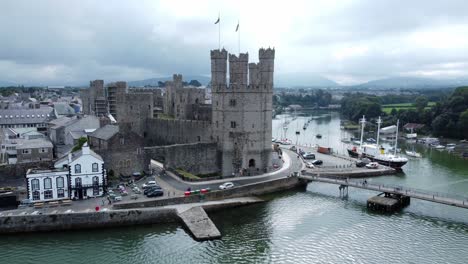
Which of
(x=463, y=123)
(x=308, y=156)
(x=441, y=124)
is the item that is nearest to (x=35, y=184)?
(x=308, y=156)

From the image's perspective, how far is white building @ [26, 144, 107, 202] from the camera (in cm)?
3378

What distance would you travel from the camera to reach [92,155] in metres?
36.1

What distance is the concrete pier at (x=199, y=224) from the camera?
98.2ft

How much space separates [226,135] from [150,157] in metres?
8.96

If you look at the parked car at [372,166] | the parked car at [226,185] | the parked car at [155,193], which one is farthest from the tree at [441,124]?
the parked car at [155,193]

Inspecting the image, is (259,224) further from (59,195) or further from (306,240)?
(59,195)

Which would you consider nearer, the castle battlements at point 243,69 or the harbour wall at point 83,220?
the harbour wall at point 83,220

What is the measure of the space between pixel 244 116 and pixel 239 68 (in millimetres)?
6196

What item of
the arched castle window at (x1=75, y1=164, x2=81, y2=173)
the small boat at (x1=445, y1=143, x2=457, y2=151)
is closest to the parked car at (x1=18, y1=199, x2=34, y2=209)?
the arched castle window at (x1=75, y1=164, x2=81, y2=173)

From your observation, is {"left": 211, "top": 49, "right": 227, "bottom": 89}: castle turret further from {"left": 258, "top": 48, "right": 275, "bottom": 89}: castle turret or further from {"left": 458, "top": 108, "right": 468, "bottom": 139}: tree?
{"left": 458, "top": 108, "right": 468, "bottom": 139}: tree

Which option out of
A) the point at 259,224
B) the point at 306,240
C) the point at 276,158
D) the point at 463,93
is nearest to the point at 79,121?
the point at 276,158

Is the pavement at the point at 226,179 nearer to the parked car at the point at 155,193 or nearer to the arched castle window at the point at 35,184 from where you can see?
the parked car at the point at 155,193

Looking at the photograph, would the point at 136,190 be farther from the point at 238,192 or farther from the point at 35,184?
the point at 238,192

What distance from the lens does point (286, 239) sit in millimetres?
29953
